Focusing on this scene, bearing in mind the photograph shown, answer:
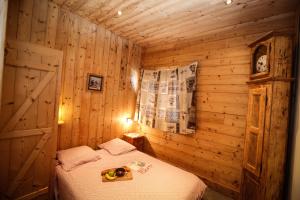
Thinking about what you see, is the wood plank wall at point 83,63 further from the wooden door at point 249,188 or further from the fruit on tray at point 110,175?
the wooden door at point 249,188

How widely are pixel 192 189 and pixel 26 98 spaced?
2246 mm

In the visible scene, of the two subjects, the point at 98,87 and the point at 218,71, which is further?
the point at 98,87

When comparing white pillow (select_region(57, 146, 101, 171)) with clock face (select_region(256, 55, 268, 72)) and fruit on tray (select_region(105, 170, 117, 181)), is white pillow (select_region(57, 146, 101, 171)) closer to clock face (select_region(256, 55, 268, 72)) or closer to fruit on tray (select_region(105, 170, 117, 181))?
fruit on tray (select_region(105, 170, 117, 181))

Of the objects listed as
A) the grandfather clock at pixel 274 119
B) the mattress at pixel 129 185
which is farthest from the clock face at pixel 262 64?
the mattress at pixel 129 185

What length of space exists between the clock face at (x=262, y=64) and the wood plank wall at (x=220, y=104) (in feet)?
1.36

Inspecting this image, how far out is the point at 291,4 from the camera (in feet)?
6.55

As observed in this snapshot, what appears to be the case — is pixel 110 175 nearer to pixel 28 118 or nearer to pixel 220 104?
pixel 28 118

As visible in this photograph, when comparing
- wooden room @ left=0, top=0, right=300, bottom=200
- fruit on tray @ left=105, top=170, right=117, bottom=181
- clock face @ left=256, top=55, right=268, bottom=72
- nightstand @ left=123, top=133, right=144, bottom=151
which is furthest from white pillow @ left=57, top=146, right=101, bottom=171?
clock face @ left=256, top=55, right=268, bottom=72

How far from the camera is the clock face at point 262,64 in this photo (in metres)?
1.97

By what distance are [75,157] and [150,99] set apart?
6.31 ft

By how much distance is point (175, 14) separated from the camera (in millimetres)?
2398

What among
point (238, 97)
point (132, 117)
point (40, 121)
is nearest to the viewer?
point (40, 121)

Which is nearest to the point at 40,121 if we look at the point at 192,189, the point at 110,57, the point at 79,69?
the point at 79,69

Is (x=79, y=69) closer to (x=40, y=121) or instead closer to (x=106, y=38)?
(x=106, y=38)
